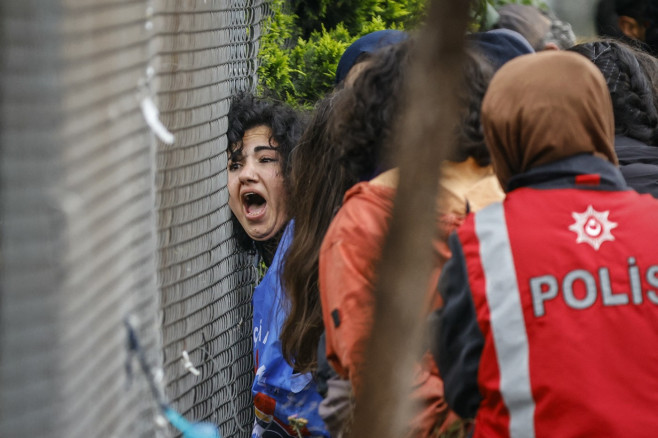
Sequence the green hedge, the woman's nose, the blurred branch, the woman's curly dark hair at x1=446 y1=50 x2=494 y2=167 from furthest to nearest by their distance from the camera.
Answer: the green hedge
the woman's nose
the woman's curly dark hair at x1=446 y1=50 x2=494 y2=167
the blurred branch

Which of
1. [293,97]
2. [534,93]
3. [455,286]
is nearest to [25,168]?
[455,286]

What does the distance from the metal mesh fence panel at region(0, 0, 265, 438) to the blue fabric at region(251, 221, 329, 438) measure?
0.69m

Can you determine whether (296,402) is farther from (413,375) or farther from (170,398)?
(413,375)

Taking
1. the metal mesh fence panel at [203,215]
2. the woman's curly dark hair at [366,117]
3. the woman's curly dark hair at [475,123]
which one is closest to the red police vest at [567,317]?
the woman's curly dark hair at [475,123]

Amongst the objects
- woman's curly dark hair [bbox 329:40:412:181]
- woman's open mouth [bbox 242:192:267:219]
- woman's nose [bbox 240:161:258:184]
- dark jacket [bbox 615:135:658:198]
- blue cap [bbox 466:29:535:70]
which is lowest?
woman's open mouth [bbox 242:192:267:219]

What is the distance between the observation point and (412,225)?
723mm

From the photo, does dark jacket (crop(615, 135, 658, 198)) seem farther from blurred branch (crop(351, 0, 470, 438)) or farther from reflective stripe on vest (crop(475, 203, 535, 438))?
blurred branch (crop(351, 0, 470, 438))

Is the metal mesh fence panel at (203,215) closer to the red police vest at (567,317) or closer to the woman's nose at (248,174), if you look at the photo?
the woman's nose at (248,174)

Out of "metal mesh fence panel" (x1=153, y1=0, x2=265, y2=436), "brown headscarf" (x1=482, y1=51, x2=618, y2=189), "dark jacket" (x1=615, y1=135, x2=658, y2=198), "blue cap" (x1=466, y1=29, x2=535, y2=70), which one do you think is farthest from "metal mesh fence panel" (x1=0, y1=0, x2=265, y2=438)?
"dark jacket" (x1=615, y1=135, x2=658, y2=198)

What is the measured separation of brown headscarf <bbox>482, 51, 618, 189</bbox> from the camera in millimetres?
2352

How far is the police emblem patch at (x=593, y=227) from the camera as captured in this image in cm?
225

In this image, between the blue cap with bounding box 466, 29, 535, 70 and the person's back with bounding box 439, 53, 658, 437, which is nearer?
the person's back with bounding box 439, 53, 658, 437

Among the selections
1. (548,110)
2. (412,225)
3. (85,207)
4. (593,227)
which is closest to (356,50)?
(548,110)

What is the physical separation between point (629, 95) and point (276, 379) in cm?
158
